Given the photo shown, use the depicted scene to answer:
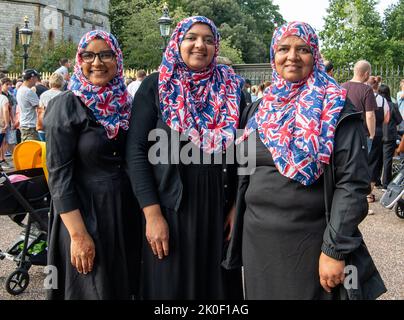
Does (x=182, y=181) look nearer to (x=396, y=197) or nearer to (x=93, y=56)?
(x=93, y=56)

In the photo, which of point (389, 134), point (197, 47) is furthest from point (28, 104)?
point (197, 47)

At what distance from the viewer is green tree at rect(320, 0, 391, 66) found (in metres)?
27.2

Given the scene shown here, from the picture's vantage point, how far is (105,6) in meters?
46.6

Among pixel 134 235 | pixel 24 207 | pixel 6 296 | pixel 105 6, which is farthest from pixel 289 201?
pixel 105 6

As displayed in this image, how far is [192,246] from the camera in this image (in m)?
2.98

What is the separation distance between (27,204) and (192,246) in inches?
88.2

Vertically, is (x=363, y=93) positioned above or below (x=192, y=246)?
above

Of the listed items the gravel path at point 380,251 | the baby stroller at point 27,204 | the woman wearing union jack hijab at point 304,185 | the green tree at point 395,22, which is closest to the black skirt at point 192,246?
the woman wearing union jack hijab at point 304,185

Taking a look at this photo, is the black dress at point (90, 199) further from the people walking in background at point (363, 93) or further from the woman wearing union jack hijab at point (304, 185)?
the people walking in background at point (363, 93)

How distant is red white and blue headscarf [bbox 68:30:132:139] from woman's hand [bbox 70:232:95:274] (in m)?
0.63

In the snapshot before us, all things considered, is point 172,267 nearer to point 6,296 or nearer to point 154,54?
point 6,296

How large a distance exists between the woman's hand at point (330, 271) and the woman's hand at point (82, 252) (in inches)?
52.8

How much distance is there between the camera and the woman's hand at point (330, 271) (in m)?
2.46

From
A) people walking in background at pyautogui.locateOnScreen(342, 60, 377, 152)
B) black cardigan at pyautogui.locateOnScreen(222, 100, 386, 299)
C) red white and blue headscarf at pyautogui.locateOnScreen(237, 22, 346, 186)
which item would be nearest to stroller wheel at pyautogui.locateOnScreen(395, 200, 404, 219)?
people walking in background at pyautogui.locateOnScreen(342, 60, 377, 152)
